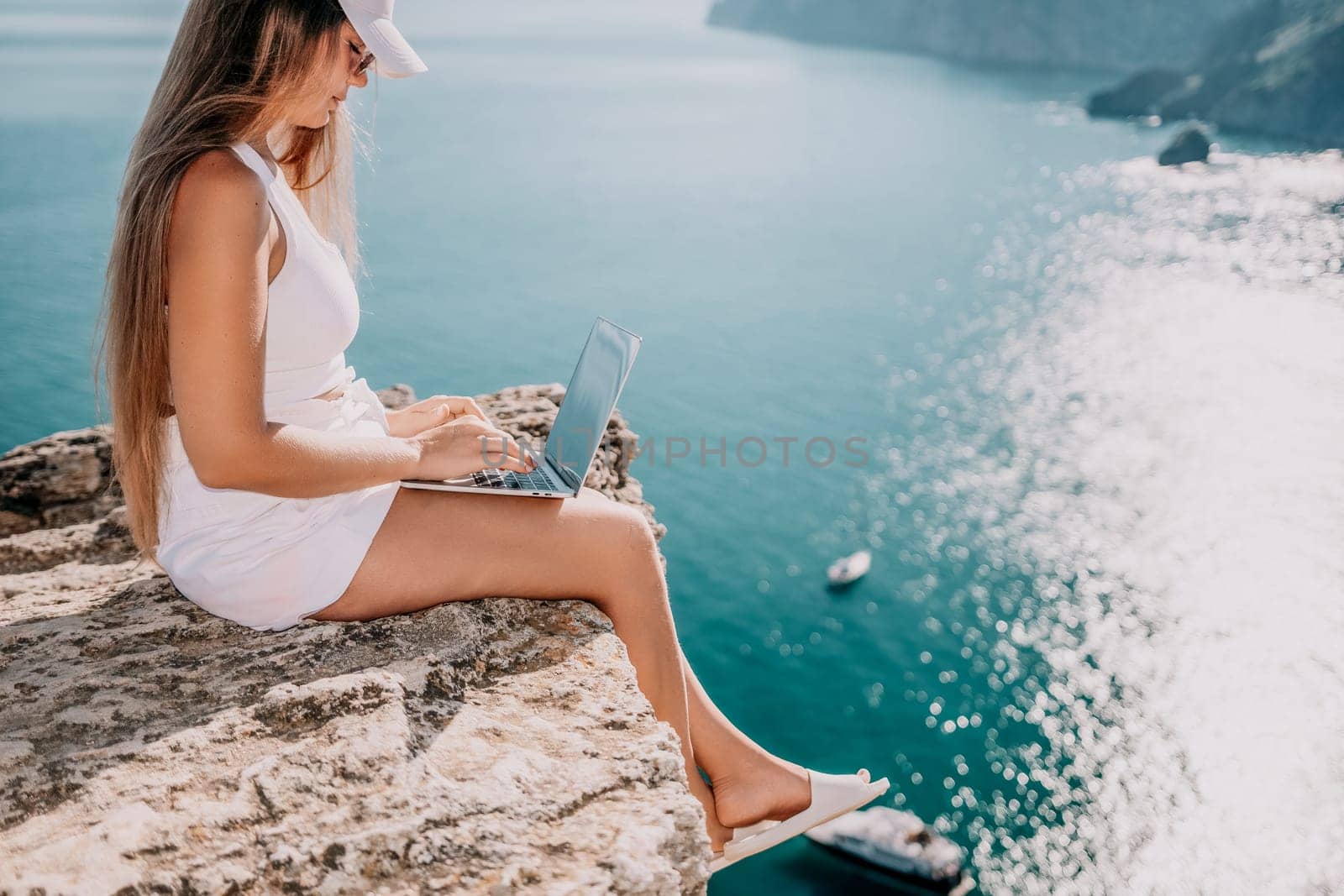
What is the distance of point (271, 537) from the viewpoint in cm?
282

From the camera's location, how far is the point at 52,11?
116062mm

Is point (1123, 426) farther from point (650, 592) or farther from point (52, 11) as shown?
point (52, 11)

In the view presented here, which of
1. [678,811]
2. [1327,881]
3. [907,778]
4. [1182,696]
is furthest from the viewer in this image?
[1182,696]

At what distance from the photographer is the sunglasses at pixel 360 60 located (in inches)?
101

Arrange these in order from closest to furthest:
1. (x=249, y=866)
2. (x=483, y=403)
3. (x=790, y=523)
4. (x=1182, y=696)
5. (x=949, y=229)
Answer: (x=249, y=866)
(x=483, y=403)
(x=1182, y=696)
(x=790, y=523)
(x=949, y=229)

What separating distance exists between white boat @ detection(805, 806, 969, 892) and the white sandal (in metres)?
22.7

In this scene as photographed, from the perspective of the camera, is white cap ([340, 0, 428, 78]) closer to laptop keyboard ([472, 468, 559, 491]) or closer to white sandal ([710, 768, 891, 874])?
laptop keyboard ([472, 468, 559, 491])

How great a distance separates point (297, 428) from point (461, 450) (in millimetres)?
478

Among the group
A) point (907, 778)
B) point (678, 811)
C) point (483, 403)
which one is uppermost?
point (678, 811)

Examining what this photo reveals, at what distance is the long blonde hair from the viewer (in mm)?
2432

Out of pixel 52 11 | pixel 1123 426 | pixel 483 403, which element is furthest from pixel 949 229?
pixel 52 11

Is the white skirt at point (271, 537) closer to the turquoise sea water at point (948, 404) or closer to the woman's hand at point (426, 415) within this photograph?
the woman's hand at point (426, 415)

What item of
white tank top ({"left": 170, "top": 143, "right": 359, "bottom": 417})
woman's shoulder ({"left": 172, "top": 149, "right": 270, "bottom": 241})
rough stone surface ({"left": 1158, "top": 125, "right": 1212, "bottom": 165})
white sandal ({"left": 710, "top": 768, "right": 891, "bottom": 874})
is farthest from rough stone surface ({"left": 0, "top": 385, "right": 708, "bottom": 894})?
rough stone surface ({"left": 1158, "top": 125, "right": 1212, "bottom": 165})

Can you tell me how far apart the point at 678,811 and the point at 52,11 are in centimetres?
14341
